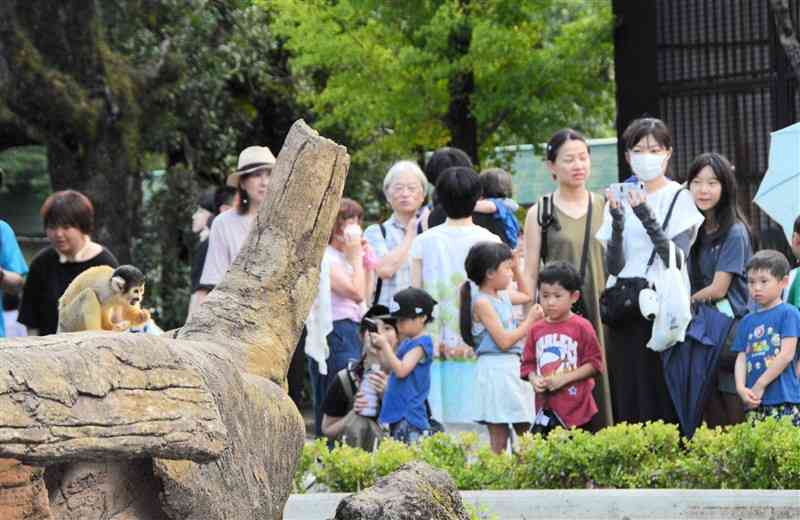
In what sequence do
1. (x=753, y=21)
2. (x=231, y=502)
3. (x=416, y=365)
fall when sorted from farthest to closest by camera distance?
(x=753, y=21) < (x=416, y=365) < (x=231, y=502)

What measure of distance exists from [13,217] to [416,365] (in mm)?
27624

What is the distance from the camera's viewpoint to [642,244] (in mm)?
8586

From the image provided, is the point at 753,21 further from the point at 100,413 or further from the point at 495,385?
the point at 100,413

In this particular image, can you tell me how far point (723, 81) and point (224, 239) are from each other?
643cm

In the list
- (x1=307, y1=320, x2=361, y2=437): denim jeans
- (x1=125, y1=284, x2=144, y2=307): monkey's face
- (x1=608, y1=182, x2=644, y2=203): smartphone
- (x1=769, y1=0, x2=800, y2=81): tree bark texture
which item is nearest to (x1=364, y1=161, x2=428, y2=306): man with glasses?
(x1=307, y1=320, x2=361, y2=437): denim jeans

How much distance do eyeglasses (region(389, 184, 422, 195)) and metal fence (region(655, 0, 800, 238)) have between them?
5068 mm

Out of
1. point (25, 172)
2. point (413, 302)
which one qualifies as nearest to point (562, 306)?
point (413, 302)

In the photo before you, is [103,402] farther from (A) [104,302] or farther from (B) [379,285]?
(B) [379,285]

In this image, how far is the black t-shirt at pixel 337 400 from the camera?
952cm

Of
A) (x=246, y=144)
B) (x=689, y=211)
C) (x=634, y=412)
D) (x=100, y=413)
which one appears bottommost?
(x=634, y=412)

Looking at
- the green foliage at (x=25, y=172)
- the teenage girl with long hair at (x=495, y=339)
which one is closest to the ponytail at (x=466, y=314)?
the teenage girl with long hair at (x=495, y=339)

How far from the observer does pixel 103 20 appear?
1942cm

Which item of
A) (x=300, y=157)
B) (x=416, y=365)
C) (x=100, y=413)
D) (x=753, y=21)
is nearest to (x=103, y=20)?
(x=753, y=21)

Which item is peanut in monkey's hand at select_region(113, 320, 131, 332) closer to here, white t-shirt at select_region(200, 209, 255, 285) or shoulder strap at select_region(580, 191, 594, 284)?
white t-shirt at select_region(200, 209, 255, 285)
